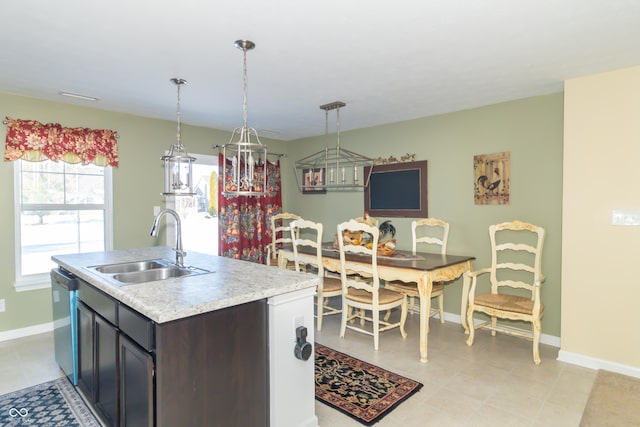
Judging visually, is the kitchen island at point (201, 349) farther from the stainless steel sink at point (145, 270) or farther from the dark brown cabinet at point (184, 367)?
the stainless steel sink at point (145, 270)

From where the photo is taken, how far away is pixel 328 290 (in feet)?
11.9

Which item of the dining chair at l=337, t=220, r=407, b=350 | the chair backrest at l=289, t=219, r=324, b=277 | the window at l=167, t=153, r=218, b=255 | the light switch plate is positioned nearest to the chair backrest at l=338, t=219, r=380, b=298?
the dining chair at l=337, t=220, r=407, b=350

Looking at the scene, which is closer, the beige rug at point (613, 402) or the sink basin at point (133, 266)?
the beige rug at point (613, 402)

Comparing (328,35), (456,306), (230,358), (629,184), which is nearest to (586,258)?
(629,184)

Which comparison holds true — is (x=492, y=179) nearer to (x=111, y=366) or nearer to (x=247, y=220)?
(x=247, y=220)

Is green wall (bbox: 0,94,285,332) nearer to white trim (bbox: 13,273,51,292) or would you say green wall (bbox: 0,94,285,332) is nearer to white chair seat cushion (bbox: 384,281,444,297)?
white trim (bbox: 13,273,51,292)

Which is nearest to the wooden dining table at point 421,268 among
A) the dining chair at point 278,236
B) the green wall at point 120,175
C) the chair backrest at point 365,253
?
the chair backrest at point 365,253

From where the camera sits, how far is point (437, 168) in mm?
4113

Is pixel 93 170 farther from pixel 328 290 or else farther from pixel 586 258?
pixel 586 258

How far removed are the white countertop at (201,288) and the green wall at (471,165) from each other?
2302mm

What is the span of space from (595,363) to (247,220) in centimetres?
416

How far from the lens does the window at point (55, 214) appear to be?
353cm

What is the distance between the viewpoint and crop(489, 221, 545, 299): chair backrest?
3.26m

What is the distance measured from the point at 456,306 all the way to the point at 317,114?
2656 mm
